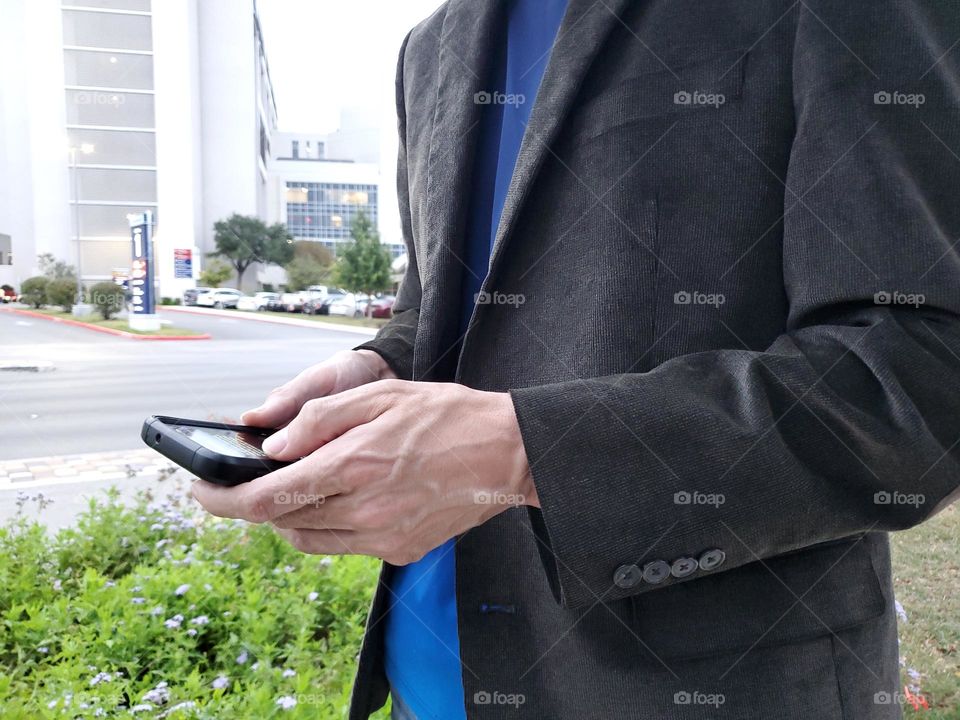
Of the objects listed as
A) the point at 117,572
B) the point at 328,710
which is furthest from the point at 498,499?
the point at 117,572

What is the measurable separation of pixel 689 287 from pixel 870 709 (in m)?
0.32

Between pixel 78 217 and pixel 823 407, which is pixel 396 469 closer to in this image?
pixel 823 407

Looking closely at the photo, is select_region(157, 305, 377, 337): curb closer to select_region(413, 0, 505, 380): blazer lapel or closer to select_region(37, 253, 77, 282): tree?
select_region(37, 253, 77, 282): tree

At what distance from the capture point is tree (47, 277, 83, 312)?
199 centimetres

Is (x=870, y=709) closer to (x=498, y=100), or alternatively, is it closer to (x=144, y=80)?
(x=498, y=100)

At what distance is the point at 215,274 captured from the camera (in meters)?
2.78

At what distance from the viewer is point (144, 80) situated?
7.11 feet
